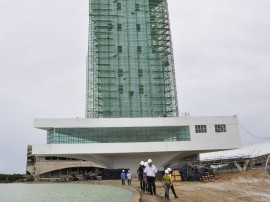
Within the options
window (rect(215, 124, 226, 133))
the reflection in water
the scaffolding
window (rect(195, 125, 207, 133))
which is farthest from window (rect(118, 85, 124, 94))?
the reflection in water

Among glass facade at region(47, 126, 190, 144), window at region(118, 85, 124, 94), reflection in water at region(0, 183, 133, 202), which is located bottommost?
reflection in water at region(0, 183, 133, 202)

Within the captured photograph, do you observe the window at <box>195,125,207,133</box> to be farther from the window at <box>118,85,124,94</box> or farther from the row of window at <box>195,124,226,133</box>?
the window at <box>118,85,124,94</box>

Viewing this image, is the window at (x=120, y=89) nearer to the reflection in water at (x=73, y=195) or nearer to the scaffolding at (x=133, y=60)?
the scaffolding at (x=133, y=60)

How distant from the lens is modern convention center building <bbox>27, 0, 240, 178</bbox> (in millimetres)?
45188

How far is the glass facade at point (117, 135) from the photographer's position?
45.0 m

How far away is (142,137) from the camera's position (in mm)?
46375

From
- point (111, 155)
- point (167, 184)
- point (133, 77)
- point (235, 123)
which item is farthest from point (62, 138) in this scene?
point (167, 184)

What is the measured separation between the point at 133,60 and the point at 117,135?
14.1 m

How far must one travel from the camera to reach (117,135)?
151 ft

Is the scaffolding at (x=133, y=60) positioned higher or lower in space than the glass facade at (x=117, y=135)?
higher

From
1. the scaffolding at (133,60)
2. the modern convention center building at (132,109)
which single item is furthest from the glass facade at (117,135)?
the scaffolding at (133,60)

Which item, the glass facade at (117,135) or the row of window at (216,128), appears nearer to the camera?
the glass facade at (117,135)

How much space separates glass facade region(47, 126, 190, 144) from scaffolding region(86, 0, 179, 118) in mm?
5526

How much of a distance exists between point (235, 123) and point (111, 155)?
18233mm
